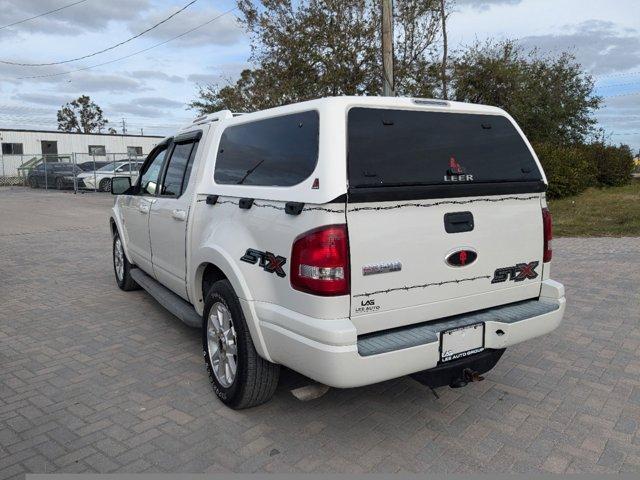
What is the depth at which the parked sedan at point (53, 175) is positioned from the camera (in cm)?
2775

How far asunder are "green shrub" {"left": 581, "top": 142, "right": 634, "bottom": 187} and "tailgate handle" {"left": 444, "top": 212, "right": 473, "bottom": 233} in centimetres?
1781

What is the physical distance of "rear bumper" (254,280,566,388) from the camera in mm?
2666

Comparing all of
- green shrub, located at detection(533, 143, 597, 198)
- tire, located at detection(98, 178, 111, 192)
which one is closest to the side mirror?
green shrub, located at detection(533, 143, 597, 198)

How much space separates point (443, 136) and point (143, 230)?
3319 millimetres

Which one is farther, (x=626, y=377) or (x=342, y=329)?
(x=626, y=377)

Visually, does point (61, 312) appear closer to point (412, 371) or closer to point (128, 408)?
point (128, 408)

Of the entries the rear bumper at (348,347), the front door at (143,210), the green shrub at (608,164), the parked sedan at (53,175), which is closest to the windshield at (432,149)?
the rear bumper at (348,347)

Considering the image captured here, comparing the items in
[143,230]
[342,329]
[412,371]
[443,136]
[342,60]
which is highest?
[342,60]

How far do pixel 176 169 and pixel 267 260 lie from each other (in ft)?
6.55

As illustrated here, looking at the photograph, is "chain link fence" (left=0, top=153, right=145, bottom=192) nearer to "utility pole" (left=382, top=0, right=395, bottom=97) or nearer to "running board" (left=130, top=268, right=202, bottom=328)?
"utility pole" (left=382, top=0, right=395, bottom=97)

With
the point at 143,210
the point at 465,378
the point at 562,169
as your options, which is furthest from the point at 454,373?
the point at 562,169

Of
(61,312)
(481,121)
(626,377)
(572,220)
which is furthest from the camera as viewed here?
(572,220)

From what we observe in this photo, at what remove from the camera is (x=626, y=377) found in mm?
4031

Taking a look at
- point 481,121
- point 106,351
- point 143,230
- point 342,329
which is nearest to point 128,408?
point 106,351
